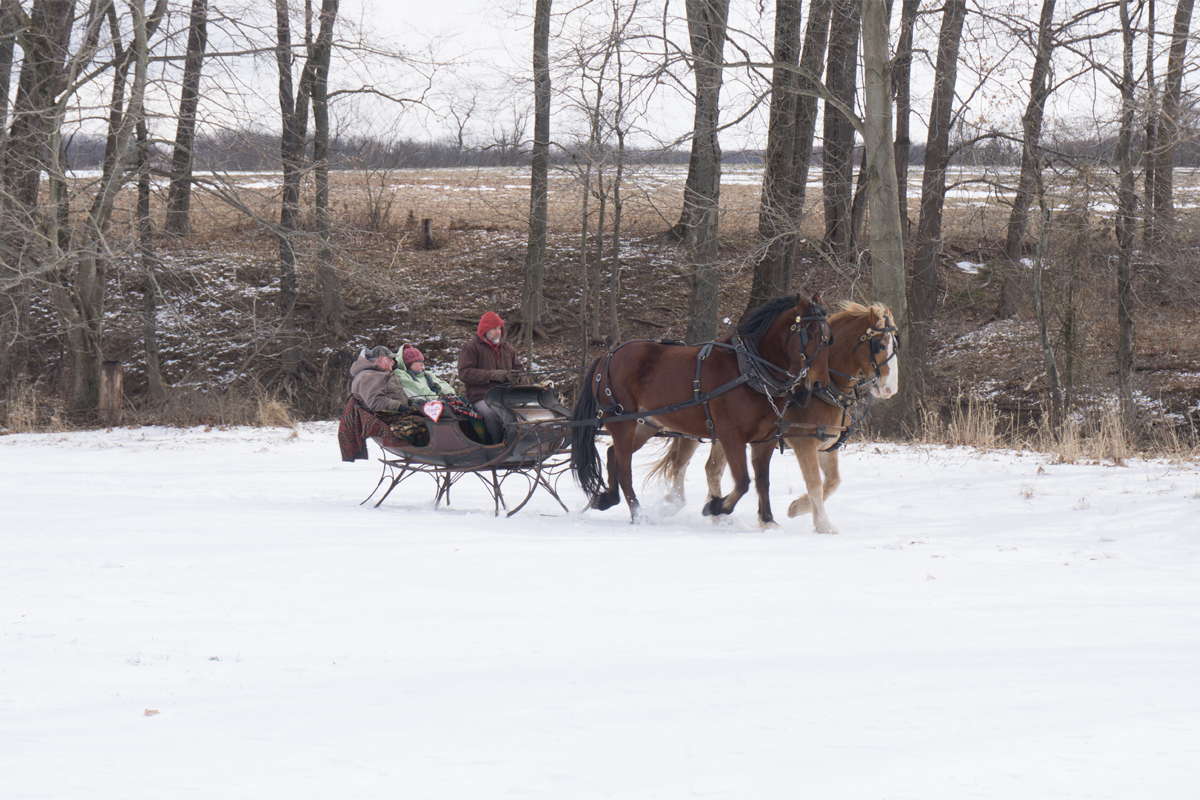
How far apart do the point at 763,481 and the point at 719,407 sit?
62 centimetres

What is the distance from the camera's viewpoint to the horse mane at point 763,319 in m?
7.37

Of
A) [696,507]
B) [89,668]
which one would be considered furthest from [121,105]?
[89,668]

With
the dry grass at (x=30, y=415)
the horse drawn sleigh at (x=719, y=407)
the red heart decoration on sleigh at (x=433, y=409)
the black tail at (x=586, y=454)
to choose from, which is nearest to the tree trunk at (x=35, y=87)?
the dry grass at (x=30, y=415)

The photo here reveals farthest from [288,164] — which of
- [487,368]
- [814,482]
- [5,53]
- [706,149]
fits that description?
[814,482]

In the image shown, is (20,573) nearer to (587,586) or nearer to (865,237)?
(587,586)

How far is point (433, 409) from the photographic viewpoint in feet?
26.2

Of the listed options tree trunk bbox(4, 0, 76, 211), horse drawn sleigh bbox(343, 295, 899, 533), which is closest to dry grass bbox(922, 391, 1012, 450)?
horse drawn sleigh bbox(343, 295, 899, 533)

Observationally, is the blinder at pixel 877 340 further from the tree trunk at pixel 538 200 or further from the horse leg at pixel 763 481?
the tree trunk at pixel 538 200

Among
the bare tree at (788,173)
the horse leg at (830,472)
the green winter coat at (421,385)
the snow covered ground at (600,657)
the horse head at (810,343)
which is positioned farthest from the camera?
the bare tree at (788,173)

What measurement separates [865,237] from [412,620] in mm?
20154

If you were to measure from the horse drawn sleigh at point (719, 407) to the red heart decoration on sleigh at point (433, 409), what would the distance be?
0.34ft

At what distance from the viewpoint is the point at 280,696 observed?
339 cm

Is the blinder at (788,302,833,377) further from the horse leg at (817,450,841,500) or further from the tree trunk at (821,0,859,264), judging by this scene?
the tree trunk at (821,0,859,264)

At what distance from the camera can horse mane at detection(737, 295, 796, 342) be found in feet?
24.2
